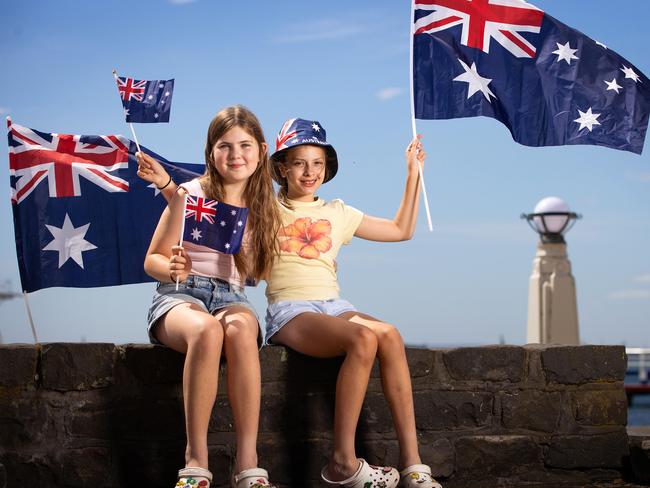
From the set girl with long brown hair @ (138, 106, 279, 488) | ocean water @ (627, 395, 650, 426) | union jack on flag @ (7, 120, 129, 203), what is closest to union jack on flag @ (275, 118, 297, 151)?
girl with long brown hair @ (138, 106, 279, 488)

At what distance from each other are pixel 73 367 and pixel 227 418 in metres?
0.68

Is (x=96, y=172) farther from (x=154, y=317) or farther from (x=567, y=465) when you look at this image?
(x=567, y=465)

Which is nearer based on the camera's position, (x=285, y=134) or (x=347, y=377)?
(x=347, y=377)

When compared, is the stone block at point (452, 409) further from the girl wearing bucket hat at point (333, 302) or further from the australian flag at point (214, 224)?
the australian flag at point (214, 224)

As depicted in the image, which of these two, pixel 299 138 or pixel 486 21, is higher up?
pixel 486 21

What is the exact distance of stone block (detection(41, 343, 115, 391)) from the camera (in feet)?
13.3

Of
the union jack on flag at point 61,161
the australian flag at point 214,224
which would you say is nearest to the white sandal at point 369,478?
the australian flag at point 214,224

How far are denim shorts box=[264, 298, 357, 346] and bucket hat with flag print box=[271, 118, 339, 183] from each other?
600 millimetres

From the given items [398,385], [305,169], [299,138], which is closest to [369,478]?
[398,385]

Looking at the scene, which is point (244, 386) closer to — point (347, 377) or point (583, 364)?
point (347, 377)

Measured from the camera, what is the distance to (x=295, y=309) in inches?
153

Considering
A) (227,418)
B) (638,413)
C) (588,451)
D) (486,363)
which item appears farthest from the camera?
(638,413)

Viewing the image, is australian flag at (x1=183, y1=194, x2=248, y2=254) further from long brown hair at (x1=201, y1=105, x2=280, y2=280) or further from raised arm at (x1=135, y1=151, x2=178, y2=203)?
raised arm at (x1=135, y1=151, x2=178, y2=203)

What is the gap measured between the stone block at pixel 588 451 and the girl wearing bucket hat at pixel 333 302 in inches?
36.4
